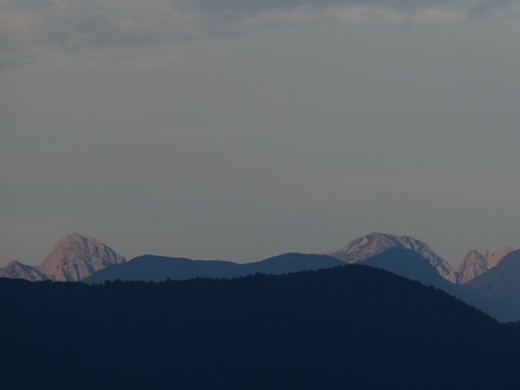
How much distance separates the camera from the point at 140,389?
200 meters

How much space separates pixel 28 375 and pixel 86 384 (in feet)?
31.7

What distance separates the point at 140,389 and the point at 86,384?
29.5 feet

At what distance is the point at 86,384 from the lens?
19912cm

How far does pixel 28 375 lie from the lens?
198500 millimetres

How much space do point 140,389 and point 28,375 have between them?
1864 centimetres
